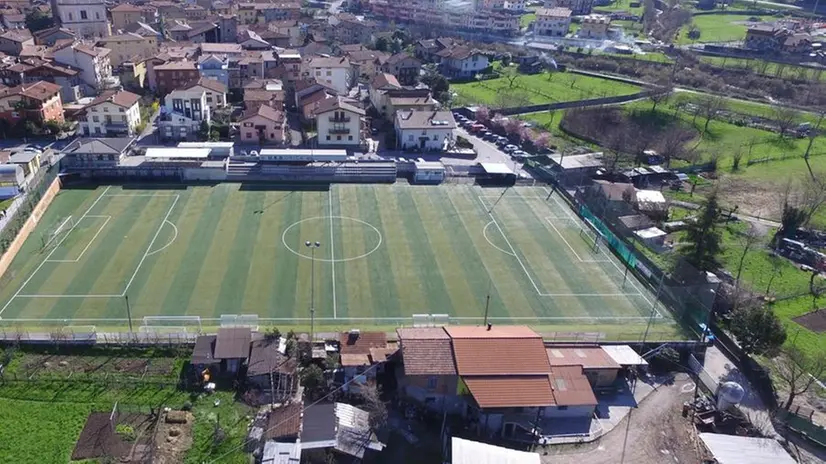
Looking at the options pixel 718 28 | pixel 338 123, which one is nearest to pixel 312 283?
pixel 338 123

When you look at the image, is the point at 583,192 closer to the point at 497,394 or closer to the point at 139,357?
the point at 497,394

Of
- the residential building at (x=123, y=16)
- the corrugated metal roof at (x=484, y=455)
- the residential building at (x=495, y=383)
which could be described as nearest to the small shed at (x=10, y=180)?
the residential building at (x=495, y=383)

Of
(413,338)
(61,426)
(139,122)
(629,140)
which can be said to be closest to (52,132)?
(139,122)

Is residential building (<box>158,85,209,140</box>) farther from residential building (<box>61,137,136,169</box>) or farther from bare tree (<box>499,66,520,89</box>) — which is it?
bare tree (<box>499,66,520,89</box>)

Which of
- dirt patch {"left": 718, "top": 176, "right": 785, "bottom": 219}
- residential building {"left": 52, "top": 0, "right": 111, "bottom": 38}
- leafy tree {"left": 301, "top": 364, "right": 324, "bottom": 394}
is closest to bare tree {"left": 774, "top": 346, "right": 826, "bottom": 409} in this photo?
dirt patch {"left": 718, "top": 176, "right": 785, "bottom": 219}

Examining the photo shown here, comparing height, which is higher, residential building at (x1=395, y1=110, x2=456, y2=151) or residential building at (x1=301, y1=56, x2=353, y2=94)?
residential building at (x1=301, y1=56, x2=353, y2=94)

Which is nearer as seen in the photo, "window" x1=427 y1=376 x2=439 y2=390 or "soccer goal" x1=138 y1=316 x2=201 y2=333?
"window" x1=427 y1=376 x2=439 y2=390

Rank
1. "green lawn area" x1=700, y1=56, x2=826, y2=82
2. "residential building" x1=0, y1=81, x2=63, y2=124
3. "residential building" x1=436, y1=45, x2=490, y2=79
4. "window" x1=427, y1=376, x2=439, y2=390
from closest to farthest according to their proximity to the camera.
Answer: "window" x1=427, y1=376, x2=439, y2=390, "residential building" x1=0, y1=81, x2=63, y2=124, "residential building" x1=436, y1=45, x2=490, y2=79, "green lawn area" x1=700, y1=56, x2=826, y2=82

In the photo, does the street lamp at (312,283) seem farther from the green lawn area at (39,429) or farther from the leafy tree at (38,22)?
the leafy tree at (38,22)
